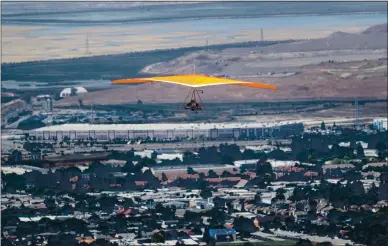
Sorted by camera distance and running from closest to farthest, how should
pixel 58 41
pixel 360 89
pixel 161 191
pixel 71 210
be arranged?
pixel 71 210, pixel 161 191, pixel 360 89, pixel 58 41

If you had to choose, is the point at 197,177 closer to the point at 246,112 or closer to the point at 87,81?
the point at 246,112

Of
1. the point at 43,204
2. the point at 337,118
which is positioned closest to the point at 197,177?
the point at 43,204

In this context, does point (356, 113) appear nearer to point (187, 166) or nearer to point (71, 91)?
point (71, 91)

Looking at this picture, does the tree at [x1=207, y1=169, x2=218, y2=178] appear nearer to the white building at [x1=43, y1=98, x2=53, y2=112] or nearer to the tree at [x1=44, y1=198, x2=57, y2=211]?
the tree at [x1=44, y1=198, x2=57, y2=211]

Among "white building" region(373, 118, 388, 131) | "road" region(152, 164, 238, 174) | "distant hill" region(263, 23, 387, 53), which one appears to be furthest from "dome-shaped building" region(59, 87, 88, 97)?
"road" region(152, 164, 238, 174)

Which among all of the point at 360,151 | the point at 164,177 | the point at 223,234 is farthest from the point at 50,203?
the point at 360,151

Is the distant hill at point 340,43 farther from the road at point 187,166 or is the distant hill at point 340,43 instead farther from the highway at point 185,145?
the road at point 187,166
